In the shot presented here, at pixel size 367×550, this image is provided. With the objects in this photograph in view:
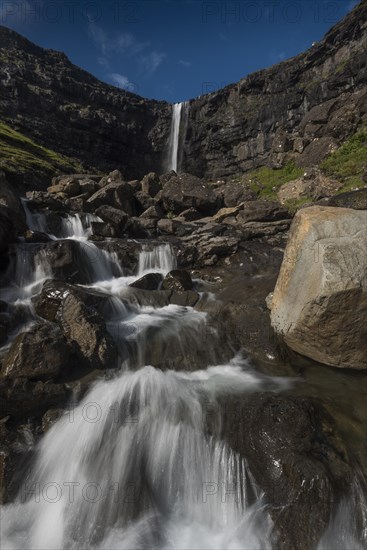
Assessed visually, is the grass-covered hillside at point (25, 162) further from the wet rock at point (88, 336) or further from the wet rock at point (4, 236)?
the wet rock at point (88, 336)

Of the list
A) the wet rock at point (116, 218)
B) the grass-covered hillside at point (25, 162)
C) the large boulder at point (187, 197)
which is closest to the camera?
the wet rock at point (116, 218)

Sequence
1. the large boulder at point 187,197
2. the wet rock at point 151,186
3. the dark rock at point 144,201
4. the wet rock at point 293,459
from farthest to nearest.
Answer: the wet rock at point 151,186 → the dark rock at point 144,201 → the large boulder at point 187,197 → the wet rock at point 293,459

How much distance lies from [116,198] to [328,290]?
63.0ft

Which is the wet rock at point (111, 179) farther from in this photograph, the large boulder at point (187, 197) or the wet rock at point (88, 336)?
the wet rock at point (88, 336)

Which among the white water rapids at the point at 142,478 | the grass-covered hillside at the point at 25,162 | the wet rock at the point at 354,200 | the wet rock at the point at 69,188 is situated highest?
the grass-covered hillside at the point at 25,162

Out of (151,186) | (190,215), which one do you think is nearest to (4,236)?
(190,215)

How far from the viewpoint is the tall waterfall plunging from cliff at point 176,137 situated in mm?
56781

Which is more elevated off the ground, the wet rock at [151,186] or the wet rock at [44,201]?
the wet rock at [151,186]

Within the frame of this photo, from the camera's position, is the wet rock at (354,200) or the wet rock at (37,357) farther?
the wet rock at (354,200)

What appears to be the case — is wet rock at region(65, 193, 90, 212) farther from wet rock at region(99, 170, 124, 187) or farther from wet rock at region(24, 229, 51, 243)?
wet rock at region(24, 229, 51, 243)

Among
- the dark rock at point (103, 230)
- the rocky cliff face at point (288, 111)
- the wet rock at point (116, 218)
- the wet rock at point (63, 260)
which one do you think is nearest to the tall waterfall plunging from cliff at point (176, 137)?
the rocky cliff face at point (288, 111)

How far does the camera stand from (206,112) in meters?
53.9

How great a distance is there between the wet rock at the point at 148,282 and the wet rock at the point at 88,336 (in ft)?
14.9

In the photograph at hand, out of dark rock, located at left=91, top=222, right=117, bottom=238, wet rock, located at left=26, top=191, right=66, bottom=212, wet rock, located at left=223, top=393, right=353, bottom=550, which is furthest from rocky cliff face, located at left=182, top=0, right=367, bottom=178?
wet rock, located at left=223, top=393, right=353, bottom=550
